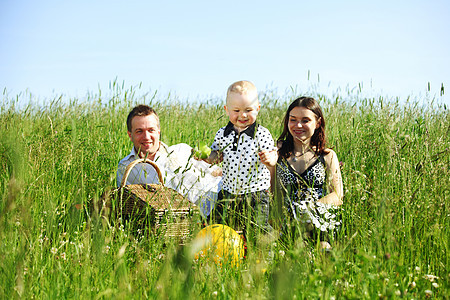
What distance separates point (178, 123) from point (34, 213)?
12.7 feet

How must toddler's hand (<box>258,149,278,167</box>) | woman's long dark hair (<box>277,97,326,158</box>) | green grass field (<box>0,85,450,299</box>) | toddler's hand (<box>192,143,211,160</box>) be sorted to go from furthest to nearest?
woman's long dark hair (<box>277,97,326,158</box>) < toddler's hand (<box>192,143,211,160</box>) < toddler's hand (<box>258,149,278,167</box>) < green grass field (<box>0,85,450,299</box>)

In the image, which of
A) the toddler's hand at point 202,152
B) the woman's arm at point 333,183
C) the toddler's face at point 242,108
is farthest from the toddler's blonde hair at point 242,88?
the woman's arm at point 333,183

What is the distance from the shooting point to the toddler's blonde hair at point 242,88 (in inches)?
132

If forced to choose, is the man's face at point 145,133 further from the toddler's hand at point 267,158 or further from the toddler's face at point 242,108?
the toddler's hand at point 267,158

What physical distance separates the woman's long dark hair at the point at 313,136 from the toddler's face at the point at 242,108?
0.31 m

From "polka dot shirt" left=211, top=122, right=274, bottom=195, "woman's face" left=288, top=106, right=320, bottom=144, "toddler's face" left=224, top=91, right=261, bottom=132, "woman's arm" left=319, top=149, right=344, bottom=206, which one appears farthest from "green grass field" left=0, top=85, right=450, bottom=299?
"toddler's face" left=224, top=91, right=261, bottom=132

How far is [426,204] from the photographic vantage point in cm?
237

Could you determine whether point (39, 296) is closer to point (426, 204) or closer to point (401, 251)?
point (401, 251)

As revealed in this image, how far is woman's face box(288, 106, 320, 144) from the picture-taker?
3.40 meters

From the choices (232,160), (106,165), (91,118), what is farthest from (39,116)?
(232,160)

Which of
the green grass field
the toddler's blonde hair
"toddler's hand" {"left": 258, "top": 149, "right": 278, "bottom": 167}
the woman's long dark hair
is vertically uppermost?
the toddler's blonde hair

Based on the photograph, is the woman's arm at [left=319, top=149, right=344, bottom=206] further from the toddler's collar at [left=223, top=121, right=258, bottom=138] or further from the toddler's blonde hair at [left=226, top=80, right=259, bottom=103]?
the toddler's blonde hair at [left=226, top=80, right=259, bottom=103]

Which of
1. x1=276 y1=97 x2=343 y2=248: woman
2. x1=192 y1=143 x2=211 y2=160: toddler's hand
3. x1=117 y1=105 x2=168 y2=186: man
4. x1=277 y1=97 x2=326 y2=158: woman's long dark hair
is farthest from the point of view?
x1=117 y1=105 x2=168 y2=186: man

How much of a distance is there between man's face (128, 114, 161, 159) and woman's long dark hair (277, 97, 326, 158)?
1.21 metres
